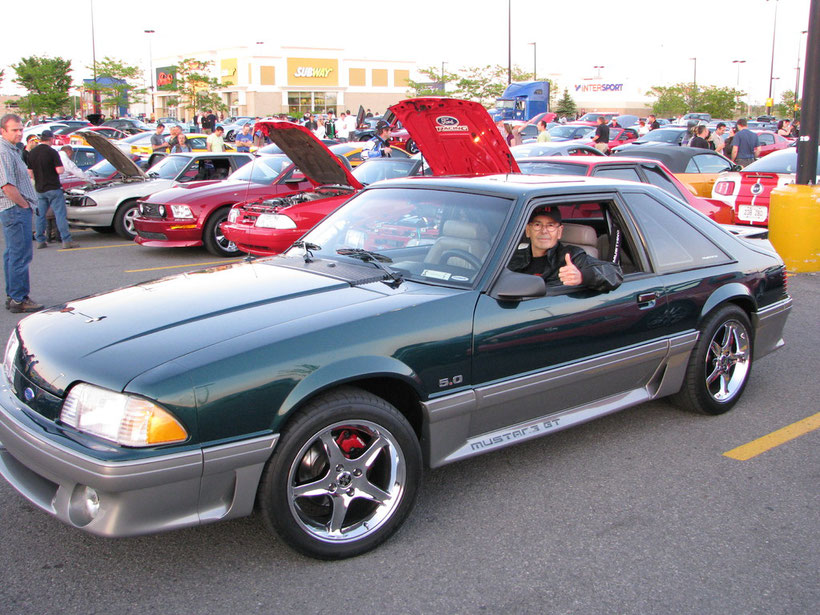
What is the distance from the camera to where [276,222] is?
8805 mm

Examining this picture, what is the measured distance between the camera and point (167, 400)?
8.63 ft

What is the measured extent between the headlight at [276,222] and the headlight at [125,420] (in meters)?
6.16

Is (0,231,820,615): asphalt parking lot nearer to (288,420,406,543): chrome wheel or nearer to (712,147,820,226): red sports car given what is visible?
(288,420,406,543): chrome wheel

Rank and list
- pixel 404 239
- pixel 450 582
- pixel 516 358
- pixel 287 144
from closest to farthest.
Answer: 1. pixel 450 582
2. pixel 516 358
3. pixel 404 239
4. pixel 287 144

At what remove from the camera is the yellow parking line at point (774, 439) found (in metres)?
4.16

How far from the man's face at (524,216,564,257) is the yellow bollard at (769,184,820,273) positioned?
6.53 m

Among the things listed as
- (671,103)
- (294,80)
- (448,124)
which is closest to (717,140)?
(448,124)

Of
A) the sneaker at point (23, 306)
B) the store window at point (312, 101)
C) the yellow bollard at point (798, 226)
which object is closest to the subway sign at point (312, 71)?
the store window at point (312, 101)

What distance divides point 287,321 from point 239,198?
7955 mm

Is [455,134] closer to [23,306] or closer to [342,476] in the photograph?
[23,306]

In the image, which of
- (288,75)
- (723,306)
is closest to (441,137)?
(723,306)

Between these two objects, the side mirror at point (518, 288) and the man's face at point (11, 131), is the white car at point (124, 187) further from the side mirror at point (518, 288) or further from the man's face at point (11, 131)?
the side mirror at point (518, 288)

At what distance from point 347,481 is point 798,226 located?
8.29 m

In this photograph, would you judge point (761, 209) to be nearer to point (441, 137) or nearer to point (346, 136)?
point (441, 137)
